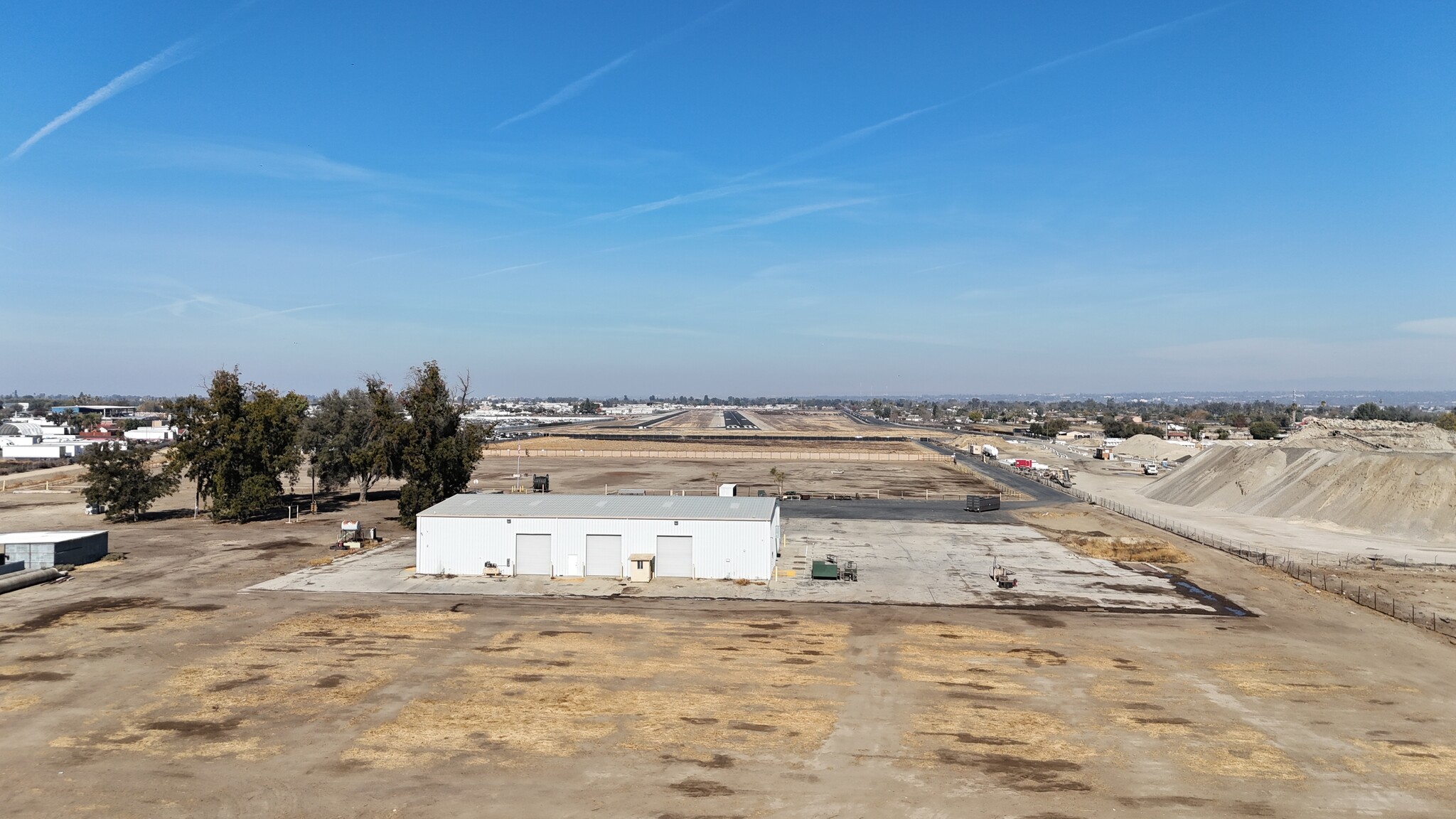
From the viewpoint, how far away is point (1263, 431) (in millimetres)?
163000

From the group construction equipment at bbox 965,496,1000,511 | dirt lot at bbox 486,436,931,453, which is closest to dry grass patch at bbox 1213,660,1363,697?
construction equipment at bbox 965,496,1000,511

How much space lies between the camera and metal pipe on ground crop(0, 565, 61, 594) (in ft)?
118

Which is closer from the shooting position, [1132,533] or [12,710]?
[12,710]

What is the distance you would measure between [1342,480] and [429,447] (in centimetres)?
7234

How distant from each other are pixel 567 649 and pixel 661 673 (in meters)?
4.36

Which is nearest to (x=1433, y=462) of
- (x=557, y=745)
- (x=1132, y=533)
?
(x=1132, y=533)

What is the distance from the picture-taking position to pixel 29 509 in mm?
64188

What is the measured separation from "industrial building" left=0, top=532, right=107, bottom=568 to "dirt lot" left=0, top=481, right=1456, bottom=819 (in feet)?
20.0

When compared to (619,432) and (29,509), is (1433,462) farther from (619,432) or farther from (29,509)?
(619,432)

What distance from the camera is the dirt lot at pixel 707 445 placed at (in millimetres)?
132875

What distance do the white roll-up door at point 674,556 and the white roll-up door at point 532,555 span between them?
5.73 m

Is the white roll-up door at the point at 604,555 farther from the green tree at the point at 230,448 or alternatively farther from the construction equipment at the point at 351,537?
the green tree at the point at 230,448

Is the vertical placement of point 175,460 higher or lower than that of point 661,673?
higher

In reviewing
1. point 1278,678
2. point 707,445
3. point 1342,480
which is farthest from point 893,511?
point 707,445
